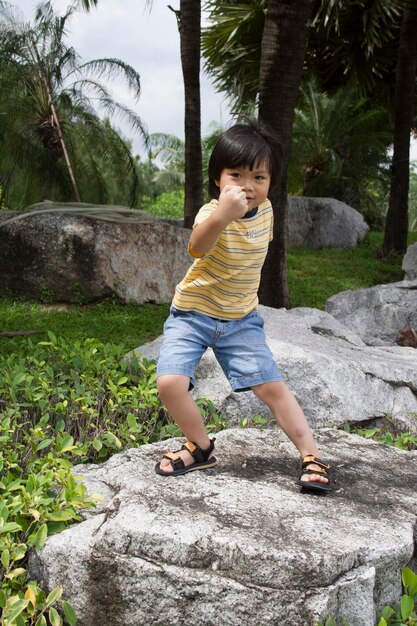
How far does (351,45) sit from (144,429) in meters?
14.6

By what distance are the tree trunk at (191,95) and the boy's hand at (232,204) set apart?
766cm

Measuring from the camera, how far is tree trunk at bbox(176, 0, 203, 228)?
9844mm

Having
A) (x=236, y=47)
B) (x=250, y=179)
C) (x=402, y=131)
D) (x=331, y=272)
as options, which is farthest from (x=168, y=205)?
(x=250, y=179)

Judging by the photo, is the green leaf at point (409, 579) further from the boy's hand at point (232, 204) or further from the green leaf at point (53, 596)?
the boy's hand at point (232, 204)

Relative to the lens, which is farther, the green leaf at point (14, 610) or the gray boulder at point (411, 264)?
the gray boulder at point (411, 264)

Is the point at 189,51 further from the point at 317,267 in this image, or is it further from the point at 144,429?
the point at 144,429

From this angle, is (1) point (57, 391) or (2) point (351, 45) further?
(2) point (351, 45)

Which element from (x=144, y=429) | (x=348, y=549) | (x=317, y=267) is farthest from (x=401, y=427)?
(x=317, y=267)

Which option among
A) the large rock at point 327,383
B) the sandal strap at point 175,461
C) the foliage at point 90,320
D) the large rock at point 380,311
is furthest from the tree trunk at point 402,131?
the sandal strap at point 175,461

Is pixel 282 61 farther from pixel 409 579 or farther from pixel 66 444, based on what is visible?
pixel 409 579

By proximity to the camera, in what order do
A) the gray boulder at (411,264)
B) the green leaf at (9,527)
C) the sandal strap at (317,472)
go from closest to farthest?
the green leaf at (9,527)
the sandal strap at (317,472)
the gray boulder at (411,264)

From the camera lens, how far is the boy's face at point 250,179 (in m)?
2.98

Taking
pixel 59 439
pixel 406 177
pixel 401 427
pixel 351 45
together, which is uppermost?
pixel 351 45

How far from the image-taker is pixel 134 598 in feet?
8.27
